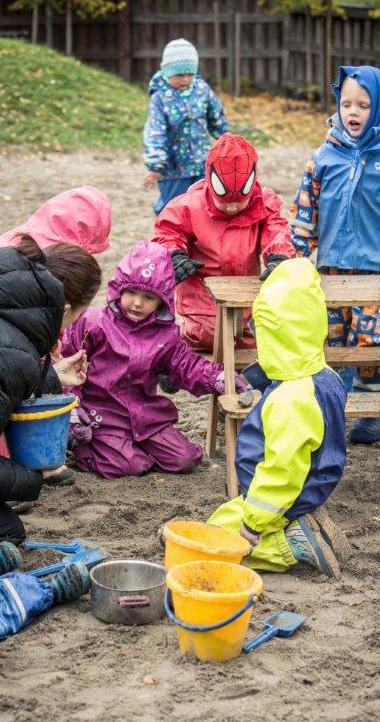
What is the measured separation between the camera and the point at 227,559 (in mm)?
3857

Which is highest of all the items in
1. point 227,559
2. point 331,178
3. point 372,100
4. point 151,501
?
point 372,100

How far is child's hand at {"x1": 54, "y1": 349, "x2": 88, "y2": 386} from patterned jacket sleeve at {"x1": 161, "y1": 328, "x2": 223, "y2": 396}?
489mm

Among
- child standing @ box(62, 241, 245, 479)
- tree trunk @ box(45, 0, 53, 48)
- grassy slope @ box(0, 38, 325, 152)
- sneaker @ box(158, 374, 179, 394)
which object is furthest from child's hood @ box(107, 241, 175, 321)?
tree trunk @ box(45, 0, 53, 48)

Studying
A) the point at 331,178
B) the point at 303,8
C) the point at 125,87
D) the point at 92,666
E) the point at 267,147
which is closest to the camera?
the point at 92,666

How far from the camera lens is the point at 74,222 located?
225 inches

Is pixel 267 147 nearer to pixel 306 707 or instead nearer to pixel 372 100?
pixel 372 100

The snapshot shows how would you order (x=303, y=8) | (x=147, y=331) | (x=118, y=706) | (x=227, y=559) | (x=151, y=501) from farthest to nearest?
(x=303, y=8) → (x=147, y=331) → (x=151, y=501) → (x=227, y=559) → (x=118, y=706)

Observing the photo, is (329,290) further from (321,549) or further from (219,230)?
(321,549)

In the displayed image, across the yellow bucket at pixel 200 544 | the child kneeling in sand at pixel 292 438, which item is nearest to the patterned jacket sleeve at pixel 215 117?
the child kneeling in sand at pixel 292 438

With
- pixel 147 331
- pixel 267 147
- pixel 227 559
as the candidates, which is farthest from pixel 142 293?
pixel 267 147

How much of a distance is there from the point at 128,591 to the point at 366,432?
2483 mm

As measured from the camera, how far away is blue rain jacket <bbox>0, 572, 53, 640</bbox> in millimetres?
3768

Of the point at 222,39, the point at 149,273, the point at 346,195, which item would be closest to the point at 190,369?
the point at 149,273

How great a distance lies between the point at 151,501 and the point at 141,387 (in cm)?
66
